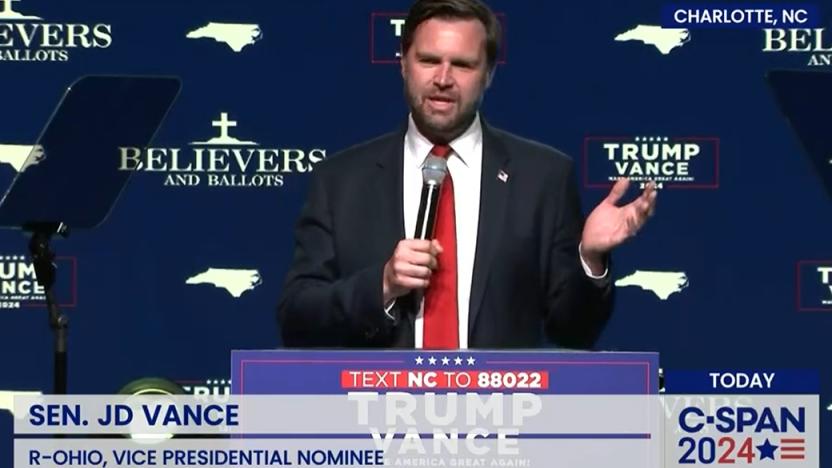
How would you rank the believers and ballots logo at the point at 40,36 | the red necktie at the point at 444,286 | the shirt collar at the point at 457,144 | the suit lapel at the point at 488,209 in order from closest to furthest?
the red necktie at the point at 444,286
the suit lapel at the point at 488,209
the shirt collar at the point at 457,144
the believers and ballots logo at the point at 40,36

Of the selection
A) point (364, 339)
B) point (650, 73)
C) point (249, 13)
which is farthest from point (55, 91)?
point (364, 339)

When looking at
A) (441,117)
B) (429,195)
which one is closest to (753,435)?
(429,195)

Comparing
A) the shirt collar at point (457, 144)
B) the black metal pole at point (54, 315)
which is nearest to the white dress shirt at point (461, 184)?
the shirt collar at point (457, 144)

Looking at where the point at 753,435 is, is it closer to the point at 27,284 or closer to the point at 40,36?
the point at 27,284

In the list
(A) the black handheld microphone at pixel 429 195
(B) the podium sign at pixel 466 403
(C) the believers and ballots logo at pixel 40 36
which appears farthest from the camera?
(C) the believers and ballots logo at pixel 40 36

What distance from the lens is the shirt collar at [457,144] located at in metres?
3.52

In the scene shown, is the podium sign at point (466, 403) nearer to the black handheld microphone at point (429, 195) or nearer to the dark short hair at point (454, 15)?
the black handheld microphone at point (429, 195)

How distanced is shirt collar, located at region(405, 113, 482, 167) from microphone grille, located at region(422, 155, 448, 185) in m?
0.27

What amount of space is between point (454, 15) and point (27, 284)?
204cm

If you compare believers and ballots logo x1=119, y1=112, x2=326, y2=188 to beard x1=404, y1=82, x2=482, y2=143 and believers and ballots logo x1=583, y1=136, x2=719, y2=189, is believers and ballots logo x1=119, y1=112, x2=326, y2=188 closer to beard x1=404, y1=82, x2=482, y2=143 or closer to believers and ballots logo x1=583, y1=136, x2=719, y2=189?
believers and ballots logo x1=583, y1=136, x2=719, y2=189

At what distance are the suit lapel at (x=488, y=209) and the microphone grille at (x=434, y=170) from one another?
0.25 metres

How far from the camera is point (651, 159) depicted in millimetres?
4973

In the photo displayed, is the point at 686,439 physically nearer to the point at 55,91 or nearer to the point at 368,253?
the point at 368,253

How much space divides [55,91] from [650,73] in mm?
1739
